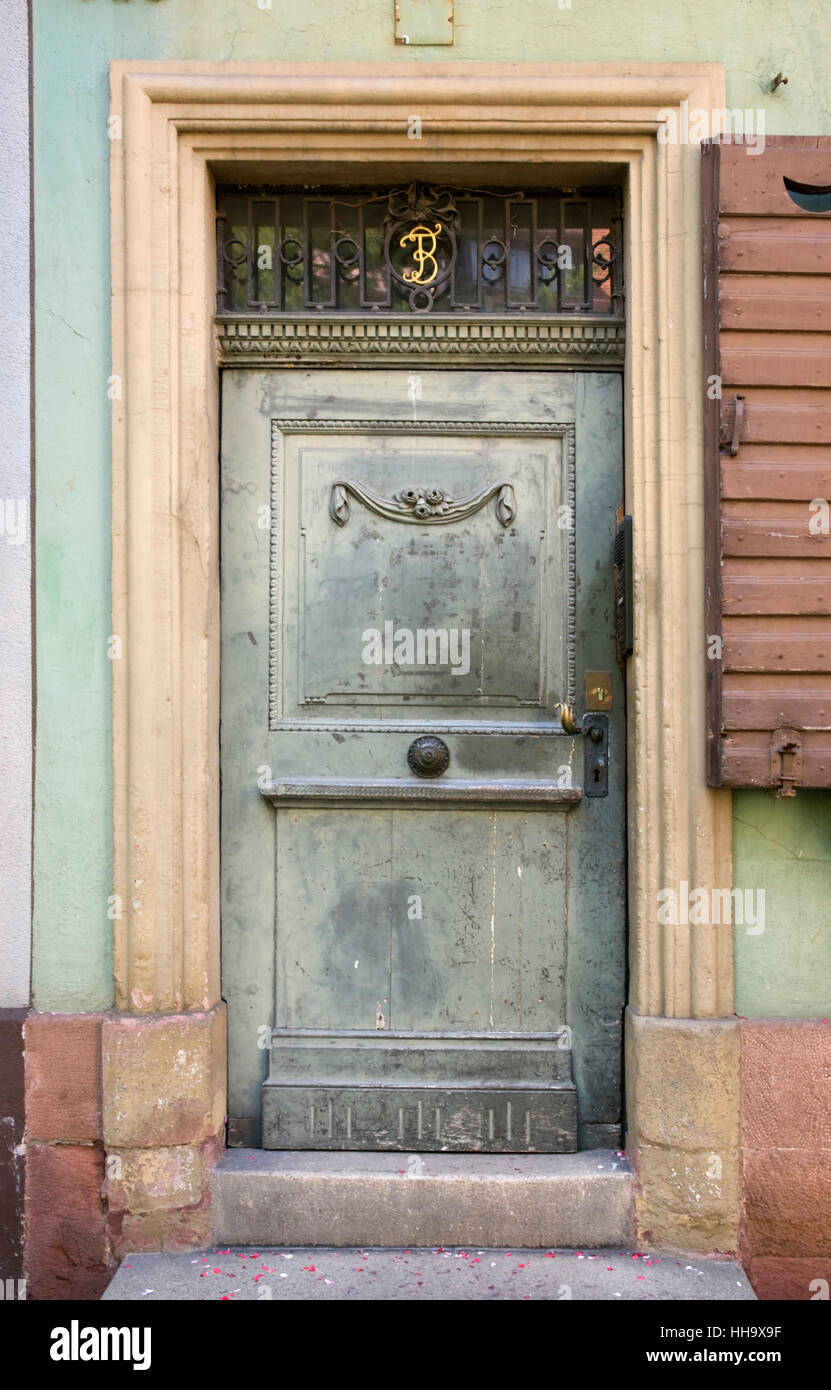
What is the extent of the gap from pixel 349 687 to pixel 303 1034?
1.19 meters

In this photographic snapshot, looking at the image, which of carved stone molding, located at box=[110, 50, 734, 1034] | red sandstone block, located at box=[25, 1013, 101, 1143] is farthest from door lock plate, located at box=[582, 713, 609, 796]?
red sandstone block, located at box=[25, 1013, 101, 1143]

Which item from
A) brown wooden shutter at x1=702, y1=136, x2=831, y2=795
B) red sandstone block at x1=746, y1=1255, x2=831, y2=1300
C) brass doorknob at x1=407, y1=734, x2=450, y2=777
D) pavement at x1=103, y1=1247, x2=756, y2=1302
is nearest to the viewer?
pavement at x1=103, y1=1247, x2=756, y2=1302

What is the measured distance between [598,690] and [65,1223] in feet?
7.99

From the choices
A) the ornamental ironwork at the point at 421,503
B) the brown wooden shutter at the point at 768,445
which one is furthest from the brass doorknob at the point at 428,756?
the brown wooden shutter at the point at 768,445

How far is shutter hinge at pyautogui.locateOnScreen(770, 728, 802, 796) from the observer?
321 cm

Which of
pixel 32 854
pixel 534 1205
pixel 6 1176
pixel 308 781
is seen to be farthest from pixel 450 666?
pixel 6 1176

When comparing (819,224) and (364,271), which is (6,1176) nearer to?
(364,271)

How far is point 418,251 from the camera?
3672 mm

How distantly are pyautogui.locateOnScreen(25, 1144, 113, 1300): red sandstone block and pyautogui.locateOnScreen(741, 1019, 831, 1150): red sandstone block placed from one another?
2051 mm

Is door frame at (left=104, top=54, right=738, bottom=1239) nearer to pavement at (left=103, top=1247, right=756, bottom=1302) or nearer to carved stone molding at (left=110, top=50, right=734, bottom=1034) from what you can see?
carved stone molding at (left=110, top=50, right=734, bottom=1034)

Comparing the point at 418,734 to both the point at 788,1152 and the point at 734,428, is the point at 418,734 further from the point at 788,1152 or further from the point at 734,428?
the point at 788,1152

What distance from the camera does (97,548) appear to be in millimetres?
3438

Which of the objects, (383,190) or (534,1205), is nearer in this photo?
(534,1205)

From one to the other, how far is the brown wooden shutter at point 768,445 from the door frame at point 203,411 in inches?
5.4
